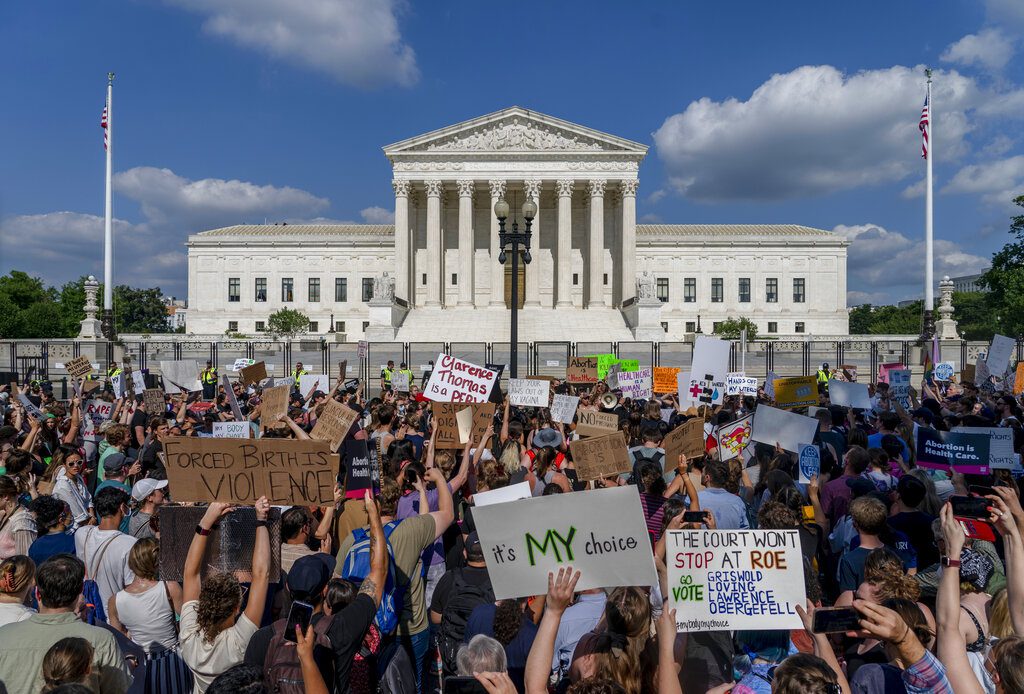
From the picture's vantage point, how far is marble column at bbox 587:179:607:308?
57094 millimetres

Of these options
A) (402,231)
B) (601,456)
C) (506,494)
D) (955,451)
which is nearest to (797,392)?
(955,451)

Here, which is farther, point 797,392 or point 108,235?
point 108,235

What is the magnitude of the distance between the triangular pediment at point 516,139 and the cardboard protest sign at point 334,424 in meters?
51.9

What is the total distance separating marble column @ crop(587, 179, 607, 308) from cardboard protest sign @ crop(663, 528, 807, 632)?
5363 centimetres

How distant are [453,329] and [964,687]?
1892 inches

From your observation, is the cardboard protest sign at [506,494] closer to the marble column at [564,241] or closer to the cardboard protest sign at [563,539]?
the cardboard protest sign at [563,539]

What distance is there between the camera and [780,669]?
272 cm

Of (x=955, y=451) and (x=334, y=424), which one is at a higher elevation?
(x=334, y=424)

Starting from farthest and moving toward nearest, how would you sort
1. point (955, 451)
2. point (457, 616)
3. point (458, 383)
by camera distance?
1. point (458, 383)
2. point (955, 451)
3. point (457, 616)

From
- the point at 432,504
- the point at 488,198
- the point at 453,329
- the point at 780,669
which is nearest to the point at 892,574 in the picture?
the point at 780,669

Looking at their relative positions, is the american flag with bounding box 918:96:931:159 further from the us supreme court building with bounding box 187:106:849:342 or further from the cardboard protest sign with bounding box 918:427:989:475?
the cardboard protest sign with bounding box 918:427:989:475

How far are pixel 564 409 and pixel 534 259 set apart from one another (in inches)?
2019

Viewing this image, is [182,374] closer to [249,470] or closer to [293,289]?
[249,470]

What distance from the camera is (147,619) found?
4195 millimetres
